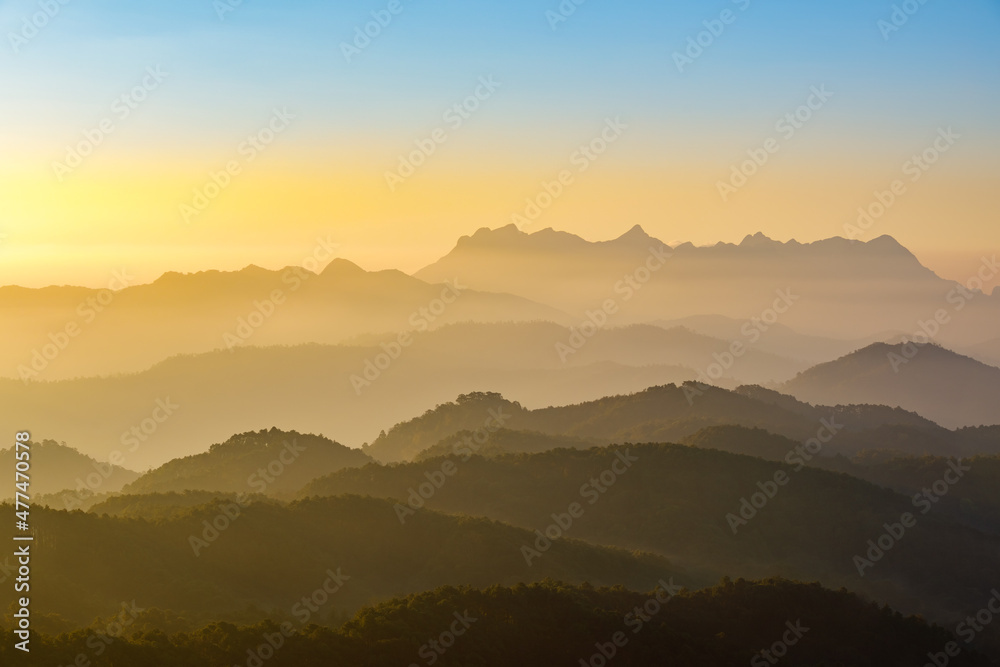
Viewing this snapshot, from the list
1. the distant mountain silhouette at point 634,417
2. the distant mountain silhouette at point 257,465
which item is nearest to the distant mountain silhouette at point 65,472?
the distant mountain silhouette at point 257,465

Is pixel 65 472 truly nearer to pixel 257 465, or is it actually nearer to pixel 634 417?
pixel 257 465

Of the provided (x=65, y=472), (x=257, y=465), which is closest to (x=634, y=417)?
(x=257, y=465)

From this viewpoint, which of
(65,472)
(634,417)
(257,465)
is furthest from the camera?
(65,472)

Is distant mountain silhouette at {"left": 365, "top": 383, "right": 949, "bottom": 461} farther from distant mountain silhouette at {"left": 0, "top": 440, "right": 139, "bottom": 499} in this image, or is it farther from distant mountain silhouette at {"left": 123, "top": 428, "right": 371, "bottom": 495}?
distant mountain silhouette at {"left": 0, "top": 440, "right": 139, "bottom": 499}

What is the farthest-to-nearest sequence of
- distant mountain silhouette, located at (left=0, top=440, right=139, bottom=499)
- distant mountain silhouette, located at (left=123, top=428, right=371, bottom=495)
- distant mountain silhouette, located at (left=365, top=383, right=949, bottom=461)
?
distant mountain silhouette, located at (left=0, top=440, right=139, bottom=499) → distant mountain silhouette, located at (left=365, top=383, right=949, bottom=461) → distant mountain silhouette, located at (left=123, top=428, right=371, bottom=495)

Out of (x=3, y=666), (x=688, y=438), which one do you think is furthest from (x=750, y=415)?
(x=3, y=666)

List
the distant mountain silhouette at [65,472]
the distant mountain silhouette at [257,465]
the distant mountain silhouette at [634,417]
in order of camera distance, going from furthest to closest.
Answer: the distant mountain silhouette at [65,472] < the distant mountain silhouette at [634,417] < the distant mountain silhouette at [257,465]

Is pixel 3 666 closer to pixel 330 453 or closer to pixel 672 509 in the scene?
pixel 672 509

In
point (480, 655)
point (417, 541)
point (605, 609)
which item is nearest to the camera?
point (480, 655)

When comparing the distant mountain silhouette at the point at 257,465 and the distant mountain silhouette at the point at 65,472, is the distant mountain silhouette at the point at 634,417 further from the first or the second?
the distant mountain silhouette at the point at 65,472

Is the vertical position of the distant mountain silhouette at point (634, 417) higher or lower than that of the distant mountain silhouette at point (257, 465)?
higher

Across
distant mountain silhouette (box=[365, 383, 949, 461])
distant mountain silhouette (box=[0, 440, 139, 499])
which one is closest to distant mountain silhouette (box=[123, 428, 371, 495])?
distant mountain silhouette (box=[365, 383, 949, 461])
